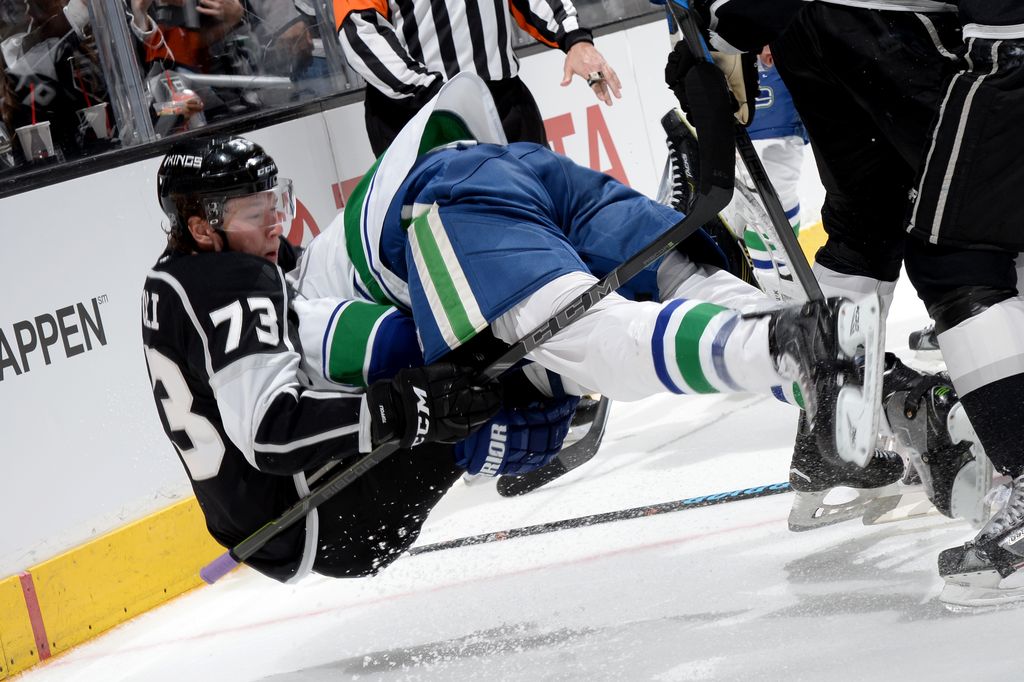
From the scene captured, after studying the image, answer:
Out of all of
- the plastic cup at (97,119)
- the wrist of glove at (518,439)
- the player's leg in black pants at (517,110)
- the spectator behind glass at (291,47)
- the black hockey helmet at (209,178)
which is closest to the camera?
the black hockey helmet at (209,178)

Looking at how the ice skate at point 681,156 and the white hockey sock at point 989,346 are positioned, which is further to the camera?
the ice skate at point 681,156

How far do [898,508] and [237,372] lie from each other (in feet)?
3.87

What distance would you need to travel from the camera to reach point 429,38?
3.22 m

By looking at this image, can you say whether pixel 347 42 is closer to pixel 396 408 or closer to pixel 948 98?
pixel 396 408

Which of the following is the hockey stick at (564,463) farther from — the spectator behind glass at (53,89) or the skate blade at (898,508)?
the spectator behind glass at (53,89)

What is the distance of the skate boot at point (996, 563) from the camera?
5.31ft

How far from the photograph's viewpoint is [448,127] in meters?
2.09

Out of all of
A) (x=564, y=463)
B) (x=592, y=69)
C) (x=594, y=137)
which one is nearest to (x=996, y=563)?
(x=564, y=463)

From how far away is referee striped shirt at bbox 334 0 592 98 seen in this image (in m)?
3.14

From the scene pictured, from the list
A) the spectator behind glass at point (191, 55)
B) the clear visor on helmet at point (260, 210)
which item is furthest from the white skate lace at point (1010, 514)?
the spectator behind glass at point (191, 55)

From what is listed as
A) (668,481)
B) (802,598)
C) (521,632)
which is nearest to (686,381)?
(802,598)

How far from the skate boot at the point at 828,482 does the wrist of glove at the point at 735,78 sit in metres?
0.52

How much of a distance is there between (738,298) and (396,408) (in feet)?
1.78

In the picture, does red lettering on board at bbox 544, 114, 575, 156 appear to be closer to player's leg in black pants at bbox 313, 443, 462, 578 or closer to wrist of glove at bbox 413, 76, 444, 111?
wrist of glove at bbox 413, 76, 444, 111
